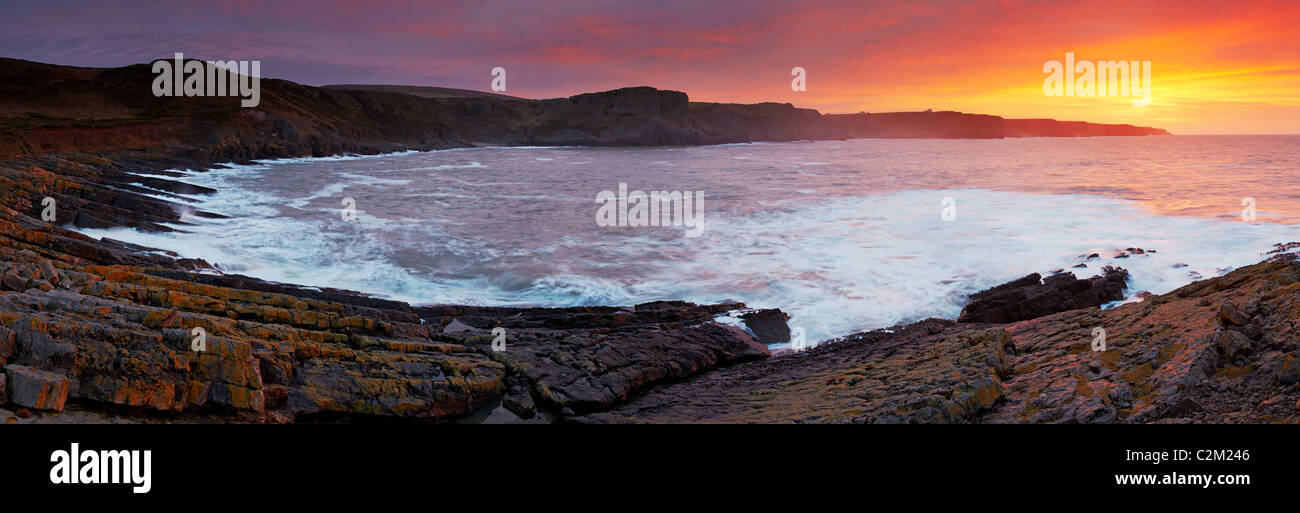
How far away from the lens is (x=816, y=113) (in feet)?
601

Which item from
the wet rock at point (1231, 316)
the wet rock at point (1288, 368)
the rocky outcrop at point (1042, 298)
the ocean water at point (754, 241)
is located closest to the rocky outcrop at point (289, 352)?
the ocean water at point (754, 241)

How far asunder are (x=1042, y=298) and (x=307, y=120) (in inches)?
3056

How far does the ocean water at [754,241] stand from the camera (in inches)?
590

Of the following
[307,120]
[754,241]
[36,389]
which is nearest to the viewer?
[36,389]

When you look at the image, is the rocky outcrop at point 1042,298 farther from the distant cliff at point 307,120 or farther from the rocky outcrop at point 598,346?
the distant cliff at point 307,120

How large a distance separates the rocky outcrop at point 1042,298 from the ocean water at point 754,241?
916 mm

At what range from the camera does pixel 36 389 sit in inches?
217

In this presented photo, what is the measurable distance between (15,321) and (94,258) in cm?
766

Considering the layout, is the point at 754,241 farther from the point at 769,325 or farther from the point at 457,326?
the point at 457,326

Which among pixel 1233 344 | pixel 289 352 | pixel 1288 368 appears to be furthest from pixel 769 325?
pixel 289 352

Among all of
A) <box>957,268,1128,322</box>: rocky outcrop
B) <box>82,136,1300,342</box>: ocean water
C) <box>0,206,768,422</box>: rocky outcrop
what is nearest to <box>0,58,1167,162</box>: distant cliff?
<box>82,136,1300,342</box>: ocean water

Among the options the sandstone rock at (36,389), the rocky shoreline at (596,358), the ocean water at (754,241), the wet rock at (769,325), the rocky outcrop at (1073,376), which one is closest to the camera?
the rocky outcrop at (1073,376)
